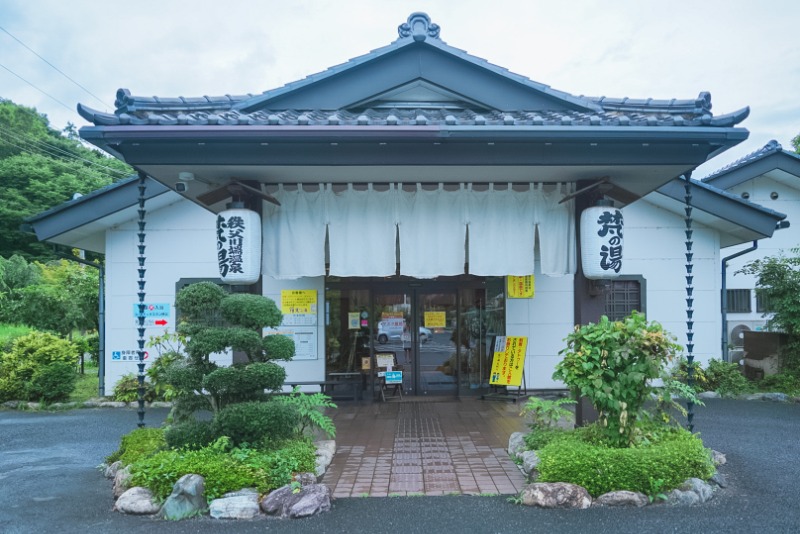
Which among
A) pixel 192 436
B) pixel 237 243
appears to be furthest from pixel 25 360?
pixel 192 436

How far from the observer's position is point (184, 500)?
502cm

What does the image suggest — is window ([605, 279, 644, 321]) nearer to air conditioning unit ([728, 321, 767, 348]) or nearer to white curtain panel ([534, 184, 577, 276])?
air conditioning unit ([728, 321, 767, 348])

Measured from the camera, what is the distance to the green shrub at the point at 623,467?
5.12 m

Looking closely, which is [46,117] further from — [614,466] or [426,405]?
[614,466]

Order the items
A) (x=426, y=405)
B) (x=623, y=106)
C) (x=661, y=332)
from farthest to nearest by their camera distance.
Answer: (x=426, y=405)
(x=623, y=106)
(x=661, y=332)

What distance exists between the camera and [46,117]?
38844mm

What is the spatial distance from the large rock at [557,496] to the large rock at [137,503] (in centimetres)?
348

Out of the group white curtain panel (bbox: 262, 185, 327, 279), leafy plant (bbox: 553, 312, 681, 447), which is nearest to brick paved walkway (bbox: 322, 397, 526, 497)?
Result: leafy plant (bbox: 553, 312, 681, 447)

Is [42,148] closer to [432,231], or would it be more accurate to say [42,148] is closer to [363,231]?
[363,231]

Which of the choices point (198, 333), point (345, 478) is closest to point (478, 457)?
point (345, 478)

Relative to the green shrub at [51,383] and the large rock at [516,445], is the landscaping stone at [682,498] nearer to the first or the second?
the large rock at [516,445]

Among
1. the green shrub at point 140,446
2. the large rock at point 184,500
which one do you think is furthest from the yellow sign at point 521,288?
the large rock at point 184,500

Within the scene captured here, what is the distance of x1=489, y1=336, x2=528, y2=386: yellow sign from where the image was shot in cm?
1071

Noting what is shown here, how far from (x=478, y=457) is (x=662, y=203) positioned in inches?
300
